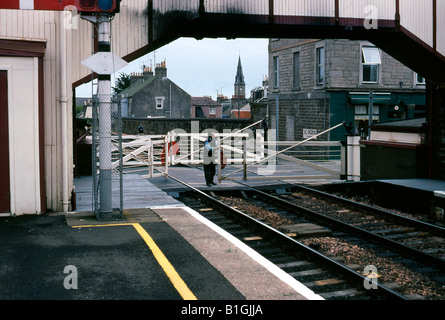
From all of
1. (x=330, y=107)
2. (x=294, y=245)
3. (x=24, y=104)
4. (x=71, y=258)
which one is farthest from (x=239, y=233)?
(x=330, y=107)

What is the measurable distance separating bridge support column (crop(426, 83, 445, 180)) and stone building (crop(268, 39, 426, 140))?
13.2 m

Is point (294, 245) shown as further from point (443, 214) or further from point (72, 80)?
point (72, 80)

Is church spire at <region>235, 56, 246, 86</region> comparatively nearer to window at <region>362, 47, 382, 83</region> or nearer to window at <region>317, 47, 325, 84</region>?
window at <region>317, 47, 325, 84</region>

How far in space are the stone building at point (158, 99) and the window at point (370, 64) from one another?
45.1 m

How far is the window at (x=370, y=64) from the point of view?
29625 mm

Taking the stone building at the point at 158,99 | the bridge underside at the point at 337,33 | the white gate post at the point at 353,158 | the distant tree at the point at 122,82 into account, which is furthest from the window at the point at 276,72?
the distant tree at the point at 122,82

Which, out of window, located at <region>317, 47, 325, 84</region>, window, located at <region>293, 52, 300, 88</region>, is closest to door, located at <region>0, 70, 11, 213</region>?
window, located at <region>317, 47, 325, 84</region>

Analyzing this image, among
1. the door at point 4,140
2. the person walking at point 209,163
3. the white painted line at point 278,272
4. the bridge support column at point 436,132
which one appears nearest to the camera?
the white painted line at point 278,272

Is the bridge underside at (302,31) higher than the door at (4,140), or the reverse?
the bridge underside at (302,31)

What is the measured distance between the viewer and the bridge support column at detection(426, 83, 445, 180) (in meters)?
14.5

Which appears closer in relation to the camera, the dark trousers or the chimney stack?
the dark trousers

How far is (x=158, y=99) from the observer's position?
238 ft

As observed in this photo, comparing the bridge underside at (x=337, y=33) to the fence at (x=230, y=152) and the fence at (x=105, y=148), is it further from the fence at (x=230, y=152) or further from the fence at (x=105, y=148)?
the fence at (x=230, y=152)

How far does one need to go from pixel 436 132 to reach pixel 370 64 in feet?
52.5
